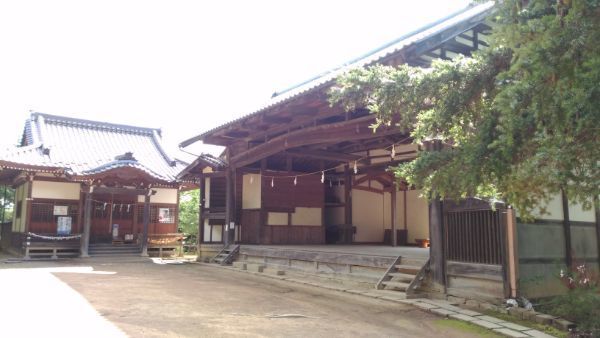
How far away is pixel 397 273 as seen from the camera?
9711 mm

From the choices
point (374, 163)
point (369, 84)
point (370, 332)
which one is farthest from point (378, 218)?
point (369, 84)

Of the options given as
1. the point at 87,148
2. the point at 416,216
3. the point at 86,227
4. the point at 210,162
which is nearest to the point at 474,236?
the point at 416,216

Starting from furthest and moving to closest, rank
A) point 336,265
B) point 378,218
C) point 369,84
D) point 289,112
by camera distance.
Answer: point 378,218 < point 289,112 < point 336,265 < point 369,84

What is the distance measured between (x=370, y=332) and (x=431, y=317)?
152 cm

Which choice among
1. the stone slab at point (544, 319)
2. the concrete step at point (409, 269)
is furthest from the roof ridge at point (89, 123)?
the stone slab at point (544, 319)

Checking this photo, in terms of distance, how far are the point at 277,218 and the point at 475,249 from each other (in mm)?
8949

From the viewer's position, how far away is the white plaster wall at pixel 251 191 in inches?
642

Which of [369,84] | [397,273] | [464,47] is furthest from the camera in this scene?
[464,47]

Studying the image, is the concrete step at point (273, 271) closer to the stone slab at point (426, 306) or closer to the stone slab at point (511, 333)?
the stone slab at point (426, 306)

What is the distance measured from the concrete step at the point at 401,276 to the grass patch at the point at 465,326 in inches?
79.4

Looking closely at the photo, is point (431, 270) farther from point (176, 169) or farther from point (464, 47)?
point (176, 169)

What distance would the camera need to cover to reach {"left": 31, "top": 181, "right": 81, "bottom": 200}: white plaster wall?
1861 centimetres

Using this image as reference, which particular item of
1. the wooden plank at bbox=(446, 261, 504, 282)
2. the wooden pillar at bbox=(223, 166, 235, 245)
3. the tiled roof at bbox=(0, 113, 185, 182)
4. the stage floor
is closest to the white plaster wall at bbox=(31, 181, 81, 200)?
the tiled roof at bbox=(0, 113, 185, 182)

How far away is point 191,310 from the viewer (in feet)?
24.9
